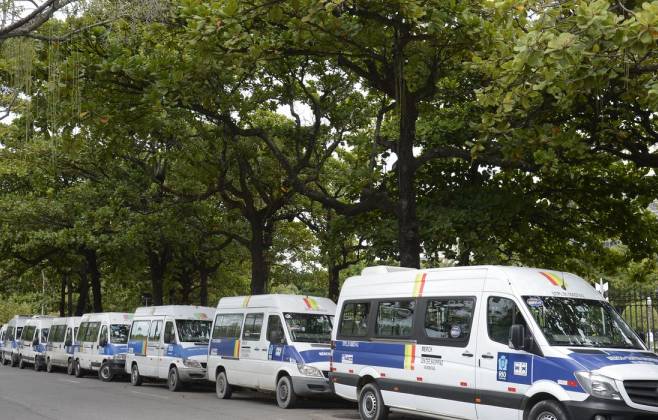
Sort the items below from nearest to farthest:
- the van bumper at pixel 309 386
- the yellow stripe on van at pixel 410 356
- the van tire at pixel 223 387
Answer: the yellow stripe on van at pixel 410 356 < the van bumper at pixel 309 386 < the van tire at pixel 223 387

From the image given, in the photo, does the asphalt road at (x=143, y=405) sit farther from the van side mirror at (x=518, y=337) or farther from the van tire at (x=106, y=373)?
the van side mirror at (x=518, y=337)

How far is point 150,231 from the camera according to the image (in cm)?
2698

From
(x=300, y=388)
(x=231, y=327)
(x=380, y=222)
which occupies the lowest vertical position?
(x=300, y=388)

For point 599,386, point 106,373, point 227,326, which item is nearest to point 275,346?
point 227,326

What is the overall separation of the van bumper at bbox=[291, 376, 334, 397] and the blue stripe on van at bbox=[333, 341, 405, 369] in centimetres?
147

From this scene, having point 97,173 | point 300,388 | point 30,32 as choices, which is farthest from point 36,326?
point 30,32

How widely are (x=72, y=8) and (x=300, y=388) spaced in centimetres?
839

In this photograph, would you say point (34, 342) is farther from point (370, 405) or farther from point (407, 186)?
point (370, 405)

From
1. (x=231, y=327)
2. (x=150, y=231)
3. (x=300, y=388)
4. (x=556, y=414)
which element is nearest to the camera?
(x=556, y=414)

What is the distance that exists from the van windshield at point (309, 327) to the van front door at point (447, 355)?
15.4ft

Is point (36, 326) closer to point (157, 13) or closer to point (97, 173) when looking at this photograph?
point (97, 173)

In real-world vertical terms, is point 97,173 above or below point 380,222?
above

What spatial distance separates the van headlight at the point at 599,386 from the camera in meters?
9.26

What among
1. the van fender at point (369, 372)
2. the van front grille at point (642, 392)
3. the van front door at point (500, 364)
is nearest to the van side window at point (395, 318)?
the van fender at point (369, 372)
